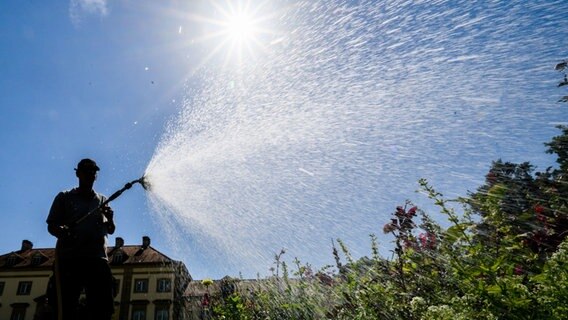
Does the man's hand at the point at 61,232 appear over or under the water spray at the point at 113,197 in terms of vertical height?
under

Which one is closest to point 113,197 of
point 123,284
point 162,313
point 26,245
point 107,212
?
point 107,212

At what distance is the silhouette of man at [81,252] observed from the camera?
11.8 feet

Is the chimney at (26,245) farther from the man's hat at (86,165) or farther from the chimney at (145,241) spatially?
the man's hat at (86,165)

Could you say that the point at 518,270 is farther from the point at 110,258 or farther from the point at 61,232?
the point at 110,258

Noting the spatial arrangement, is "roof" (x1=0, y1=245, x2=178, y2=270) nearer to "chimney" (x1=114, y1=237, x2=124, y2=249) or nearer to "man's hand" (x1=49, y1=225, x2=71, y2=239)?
"chimney" (x1=114, y1=237, x2=124, y2=249)

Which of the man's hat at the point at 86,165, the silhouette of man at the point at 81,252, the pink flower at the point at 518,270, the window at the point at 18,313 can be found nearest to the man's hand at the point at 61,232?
the silhouette of man at the point at 81,252

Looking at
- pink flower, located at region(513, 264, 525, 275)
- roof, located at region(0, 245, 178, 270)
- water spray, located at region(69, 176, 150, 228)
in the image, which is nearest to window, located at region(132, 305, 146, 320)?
roof, located at region(0, 245, 178, 270)

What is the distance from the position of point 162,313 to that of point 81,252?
38362 mm

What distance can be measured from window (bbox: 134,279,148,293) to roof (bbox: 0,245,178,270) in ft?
6.76

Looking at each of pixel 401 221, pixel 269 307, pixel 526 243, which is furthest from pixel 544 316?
pixel 269 307

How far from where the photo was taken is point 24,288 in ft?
127

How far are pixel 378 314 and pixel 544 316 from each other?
132 centimetres

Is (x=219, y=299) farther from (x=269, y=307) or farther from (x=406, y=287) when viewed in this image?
(x=406, y=287)

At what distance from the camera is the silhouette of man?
11.8 feet
